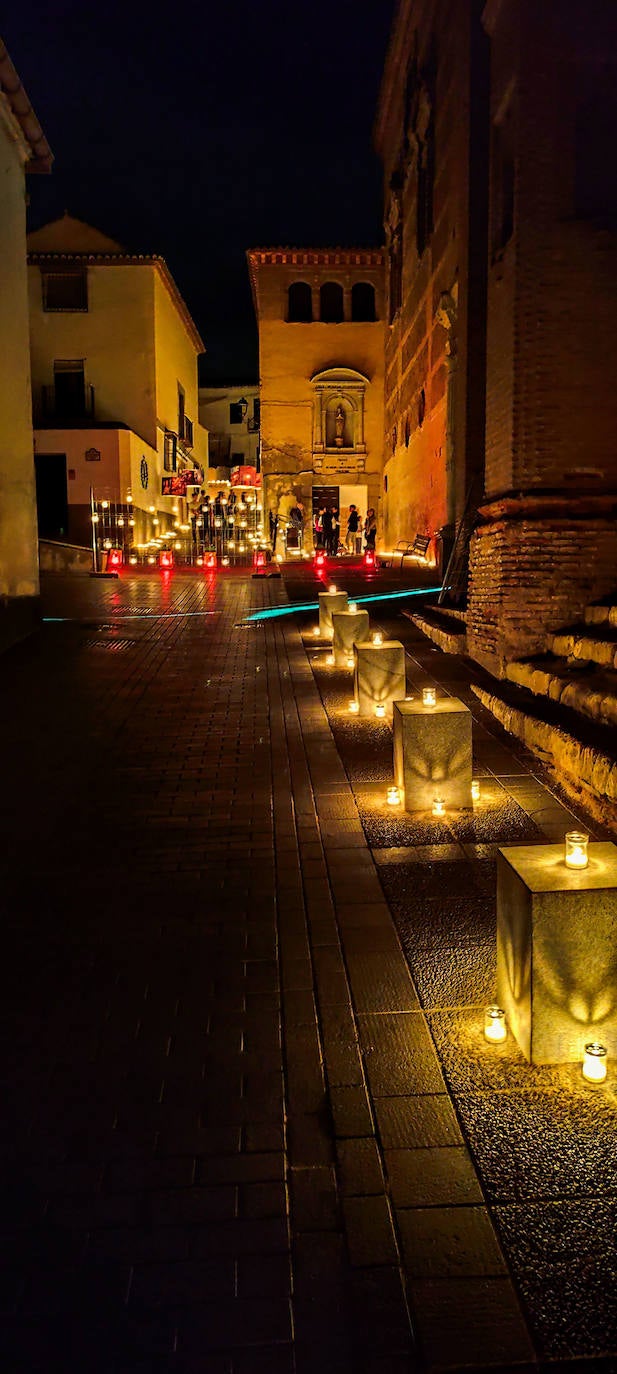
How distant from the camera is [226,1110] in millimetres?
3018

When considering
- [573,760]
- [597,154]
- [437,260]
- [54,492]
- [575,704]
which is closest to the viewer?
[573,760]

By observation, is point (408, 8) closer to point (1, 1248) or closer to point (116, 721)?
point (116, 721)

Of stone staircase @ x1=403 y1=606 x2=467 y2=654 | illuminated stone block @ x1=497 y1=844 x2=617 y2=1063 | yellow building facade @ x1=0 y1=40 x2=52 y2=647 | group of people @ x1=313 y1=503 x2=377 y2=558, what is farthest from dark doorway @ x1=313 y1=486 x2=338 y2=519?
illuminated stone block @ x1=497 y1=844 x2=617 y2=1063

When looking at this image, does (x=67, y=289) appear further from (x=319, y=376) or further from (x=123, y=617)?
(x=123, y=617)

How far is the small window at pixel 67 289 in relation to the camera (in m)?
33.4

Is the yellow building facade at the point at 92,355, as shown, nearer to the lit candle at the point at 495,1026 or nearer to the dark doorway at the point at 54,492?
the dark doorway at the point at 54,492

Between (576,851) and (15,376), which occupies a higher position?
(15,376)

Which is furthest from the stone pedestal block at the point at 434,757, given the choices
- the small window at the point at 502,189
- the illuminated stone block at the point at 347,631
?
the small window at the point at 502,189

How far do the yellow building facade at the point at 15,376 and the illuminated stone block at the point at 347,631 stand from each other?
4637 mm

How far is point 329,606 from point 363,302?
85.4 ft

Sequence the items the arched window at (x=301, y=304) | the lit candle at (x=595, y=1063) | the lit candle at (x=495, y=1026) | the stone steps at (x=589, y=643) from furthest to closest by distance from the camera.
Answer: the arched window at (x=301, y=304) → the stone steps at (x=589, y=643) → the lit candle at (x=495, y=1026) → the lit candle at (x=595, y=1063)

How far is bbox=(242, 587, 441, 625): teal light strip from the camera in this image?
55.0ft

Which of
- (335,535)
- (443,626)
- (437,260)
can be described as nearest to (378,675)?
(443,626)

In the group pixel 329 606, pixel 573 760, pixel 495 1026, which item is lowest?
pixel 495 1026
